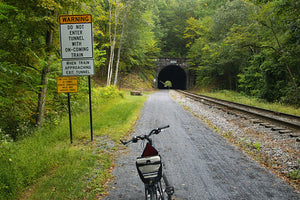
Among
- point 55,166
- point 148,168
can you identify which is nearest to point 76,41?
point 55,166

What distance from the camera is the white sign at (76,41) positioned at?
5664 millimetres

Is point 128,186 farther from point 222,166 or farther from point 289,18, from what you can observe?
point 289,18

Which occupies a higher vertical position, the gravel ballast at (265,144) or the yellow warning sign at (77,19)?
the yellow warning sign at (77,19)

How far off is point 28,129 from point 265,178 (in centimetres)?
692

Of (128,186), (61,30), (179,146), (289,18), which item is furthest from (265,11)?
(128,186)

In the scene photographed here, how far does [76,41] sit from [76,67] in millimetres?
761

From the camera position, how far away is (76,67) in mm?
5844

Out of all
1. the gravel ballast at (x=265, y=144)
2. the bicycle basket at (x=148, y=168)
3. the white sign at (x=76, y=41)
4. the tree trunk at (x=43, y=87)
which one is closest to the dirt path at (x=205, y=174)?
the gravel ballast at (x=265, y=144)

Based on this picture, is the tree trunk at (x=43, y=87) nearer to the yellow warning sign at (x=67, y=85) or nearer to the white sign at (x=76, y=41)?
the yellow warning sign at (x=67, y=85)

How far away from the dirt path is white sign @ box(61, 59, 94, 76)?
8.93ft

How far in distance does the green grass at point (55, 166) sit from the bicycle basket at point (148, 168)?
1.55 meters

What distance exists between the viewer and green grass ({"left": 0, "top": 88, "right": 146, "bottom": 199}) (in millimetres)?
3342

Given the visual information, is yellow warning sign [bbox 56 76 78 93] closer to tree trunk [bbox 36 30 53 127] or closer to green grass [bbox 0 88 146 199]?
tree trunk [bbox 36 30 53 127]

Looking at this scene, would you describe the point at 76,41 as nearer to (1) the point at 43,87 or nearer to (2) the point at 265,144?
(1) the point at 43,87
